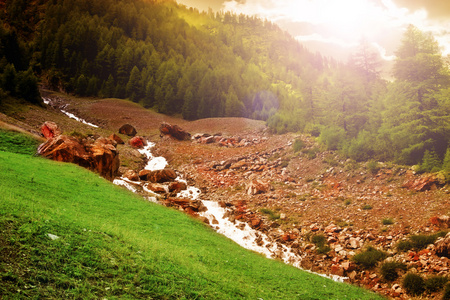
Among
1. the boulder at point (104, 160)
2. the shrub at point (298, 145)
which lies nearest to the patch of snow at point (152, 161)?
the boulder at point (104, 160)

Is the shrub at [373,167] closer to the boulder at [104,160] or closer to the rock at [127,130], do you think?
the boulder at [104,160]

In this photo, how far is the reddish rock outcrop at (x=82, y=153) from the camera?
18.0 m

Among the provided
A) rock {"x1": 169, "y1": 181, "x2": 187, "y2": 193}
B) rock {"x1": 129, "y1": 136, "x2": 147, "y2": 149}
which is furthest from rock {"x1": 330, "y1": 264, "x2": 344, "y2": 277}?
rock {"x1": 129, "y1": 136, "x2": 147, "y2": 149}

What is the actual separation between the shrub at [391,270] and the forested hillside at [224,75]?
9.17 metres

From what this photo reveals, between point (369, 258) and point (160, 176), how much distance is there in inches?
778

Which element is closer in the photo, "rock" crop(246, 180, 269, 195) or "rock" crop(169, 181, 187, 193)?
"rock" crop(246, 180, 269, 195)

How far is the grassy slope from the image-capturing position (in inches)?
166

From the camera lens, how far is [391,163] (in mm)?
19828

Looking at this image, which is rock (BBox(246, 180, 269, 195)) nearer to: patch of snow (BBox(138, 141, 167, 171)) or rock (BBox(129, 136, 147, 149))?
patch of snow (BBox(138, 141, 167, 171))

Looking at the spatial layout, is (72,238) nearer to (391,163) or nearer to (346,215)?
(346,215)

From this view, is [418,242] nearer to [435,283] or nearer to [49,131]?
[435,283]

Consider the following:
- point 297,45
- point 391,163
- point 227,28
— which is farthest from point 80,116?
point 297,45

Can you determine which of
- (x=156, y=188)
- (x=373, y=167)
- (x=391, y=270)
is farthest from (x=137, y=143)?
(x=391, y=270)

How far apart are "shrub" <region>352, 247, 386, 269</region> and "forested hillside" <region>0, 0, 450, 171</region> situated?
8.73m
